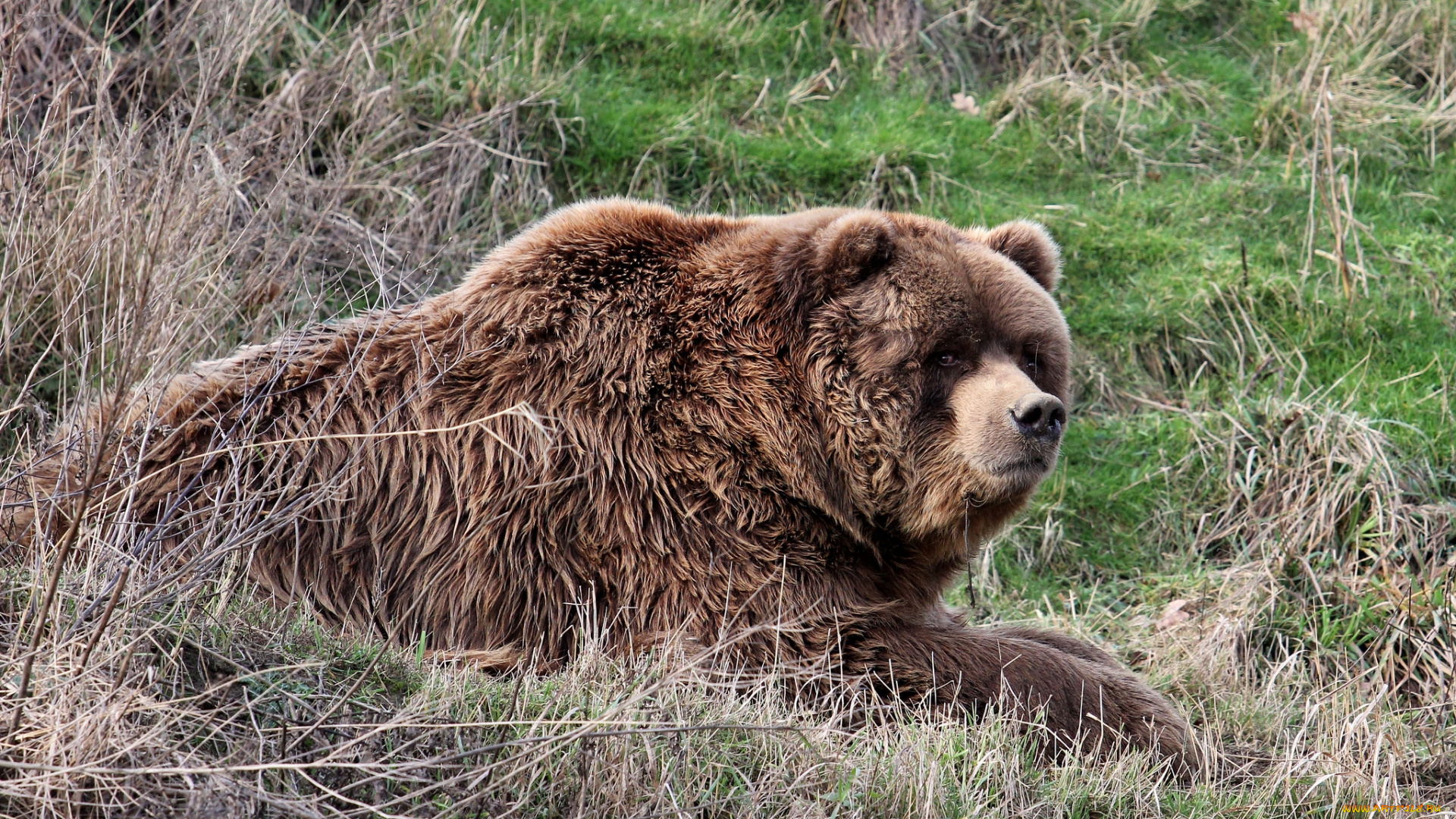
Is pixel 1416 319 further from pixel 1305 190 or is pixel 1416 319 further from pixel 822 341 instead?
pixel 822 341

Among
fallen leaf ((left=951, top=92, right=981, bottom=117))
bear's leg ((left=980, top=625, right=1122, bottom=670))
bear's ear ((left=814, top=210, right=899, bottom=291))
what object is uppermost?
bear's ear ((left=814, top=210, right=899, bottom=291))

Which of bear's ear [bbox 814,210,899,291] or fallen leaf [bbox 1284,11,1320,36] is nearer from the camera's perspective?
bear's ear [bbox 814,210,899,291]

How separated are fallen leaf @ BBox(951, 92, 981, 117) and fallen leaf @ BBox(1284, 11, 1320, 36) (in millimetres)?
2454

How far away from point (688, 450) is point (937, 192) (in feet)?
13.8

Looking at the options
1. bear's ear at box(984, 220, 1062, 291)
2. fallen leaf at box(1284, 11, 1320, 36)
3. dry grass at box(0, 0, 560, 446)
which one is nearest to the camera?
bear's ear at box(984, 220, 1062, 291)

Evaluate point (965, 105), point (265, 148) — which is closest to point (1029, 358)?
point (265, 148)

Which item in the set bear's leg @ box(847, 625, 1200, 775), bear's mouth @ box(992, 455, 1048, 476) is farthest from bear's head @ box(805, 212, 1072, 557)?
bear's leg @ box(847, 625, 1200, 775)

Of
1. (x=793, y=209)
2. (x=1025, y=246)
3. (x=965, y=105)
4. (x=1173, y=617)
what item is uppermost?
(x=1025, y=246)

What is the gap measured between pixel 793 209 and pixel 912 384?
3.47 metres

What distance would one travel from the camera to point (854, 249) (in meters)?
4.06

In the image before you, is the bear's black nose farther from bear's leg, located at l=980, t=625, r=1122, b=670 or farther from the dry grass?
the dry grass

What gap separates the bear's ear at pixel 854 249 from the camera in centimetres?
405

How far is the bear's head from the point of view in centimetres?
401

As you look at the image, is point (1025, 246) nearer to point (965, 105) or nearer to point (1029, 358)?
point (1029, 358)
